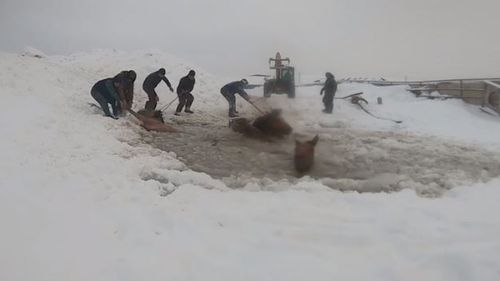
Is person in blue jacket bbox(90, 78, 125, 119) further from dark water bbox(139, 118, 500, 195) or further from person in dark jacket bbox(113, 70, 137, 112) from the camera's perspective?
dark water bbox(139, 118, 500, 195)

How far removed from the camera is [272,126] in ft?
34.5

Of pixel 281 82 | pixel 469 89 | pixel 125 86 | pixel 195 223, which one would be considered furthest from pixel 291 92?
pixel 195 223

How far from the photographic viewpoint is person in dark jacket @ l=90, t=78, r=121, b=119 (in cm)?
1068

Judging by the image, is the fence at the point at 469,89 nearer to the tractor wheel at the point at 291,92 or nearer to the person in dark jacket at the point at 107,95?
the tractor wheel at the point at 291,92

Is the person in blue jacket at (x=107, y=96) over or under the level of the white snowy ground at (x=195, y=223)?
over

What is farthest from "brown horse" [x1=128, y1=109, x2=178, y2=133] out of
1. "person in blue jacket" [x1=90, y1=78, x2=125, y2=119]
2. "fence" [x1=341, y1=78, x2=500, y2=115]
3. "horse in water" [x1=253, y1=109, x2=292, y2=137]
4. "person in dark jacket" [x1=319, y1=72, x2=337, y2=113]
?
"fence" [x1=341, y1=78, x2=500, y2=115]

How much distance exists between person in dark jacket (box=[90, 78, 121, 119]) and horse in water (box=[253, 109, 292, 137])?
3192 millimetres

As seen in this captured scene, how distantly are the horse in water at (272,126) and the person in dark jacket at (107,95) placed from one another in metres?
3.19

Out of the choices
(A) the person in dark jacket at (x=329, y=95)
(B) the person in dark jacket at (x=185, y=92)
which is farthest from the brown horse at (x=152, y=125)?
(A) the person in dark jacket at (x=329, y=95)

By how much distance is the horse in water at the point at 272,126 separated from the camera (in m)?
10.4

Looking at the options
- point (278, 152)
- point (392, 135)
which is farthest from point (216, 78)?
point (278, 152)

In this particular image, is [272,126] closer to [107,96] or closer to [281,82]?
[107,96]

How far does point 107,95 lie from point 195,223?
669cm

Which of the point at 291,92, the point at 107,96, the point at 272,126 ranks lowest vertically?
the point at 272,126
